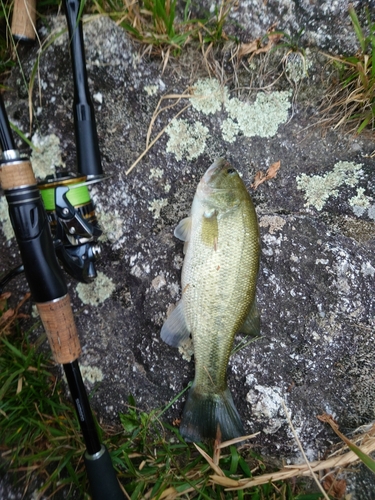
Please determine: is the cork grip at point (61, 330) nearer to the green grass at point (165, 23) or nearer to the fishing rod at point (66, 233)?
the fishing rod at point (66, 233)

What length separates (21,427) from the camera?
2.56 metres

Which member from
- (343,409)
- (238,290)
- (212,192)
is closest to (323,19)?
(212,192)

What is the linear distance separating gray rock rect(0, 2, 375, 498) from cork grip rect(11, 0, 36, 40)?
128 mm

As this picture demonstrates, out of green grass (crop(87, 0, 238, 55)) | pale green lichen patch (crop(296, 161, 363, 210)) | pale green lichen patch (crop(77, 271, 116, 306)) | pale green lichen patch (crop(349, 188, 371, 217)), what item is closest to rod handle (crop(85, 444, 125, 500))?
pale green lichen patch (crop(77, 271, 116, 306))

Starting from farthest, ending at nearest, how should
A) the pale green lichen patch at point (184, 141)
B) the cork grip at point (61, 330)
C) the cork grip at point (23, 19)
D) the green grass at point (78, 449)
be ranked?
the pale green lichen patch at point (184, 141) → the cork grip at point (23, 19) → the green grass at point (78, 449) → the cork grip at point (61, 330)

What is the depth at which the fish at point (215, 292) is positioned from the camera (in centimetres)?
222

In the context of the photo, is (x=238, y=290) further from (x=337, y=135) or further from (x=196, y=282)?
(x=337, y=135)

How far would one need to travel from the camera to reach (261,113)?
2.68 metres

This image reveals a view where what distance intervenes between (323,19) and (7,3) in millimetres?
2262

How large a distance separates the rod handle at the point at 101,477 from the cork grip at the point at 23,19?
2.77 meters

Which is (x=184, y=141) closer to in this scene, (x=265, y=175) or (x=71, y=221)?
(x=265, y=175)

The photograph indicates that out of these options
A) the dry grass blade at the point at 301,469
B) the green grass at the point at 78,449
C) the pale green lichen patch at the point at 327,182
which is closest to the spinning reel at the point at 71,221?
the green grass at the point at 78,449

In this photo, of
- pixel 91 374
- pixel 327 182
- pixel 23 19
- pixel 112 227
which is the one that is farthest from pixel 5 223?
pixel 327 182

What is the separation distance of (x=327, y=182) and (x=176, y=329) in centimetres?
147
